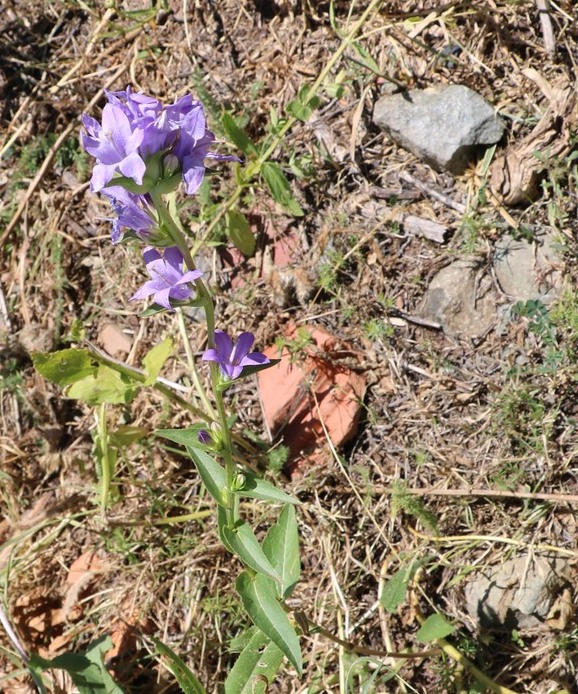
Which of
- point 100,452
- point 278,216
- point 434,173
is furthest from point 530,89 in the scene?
point 100,452

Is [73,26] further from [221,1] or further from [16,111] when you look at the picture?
[221,1]

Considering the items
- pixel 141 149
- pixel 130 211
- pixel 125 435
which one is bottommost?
pixel 125 435

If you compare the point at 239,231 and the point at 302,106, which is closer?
the point at 302,106

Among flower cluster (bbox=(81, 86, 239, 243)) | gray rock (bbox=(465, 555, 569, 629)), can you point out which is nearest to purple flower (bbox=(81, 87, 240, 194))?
flower cluster (bbox=(81, 86, 239, 243))

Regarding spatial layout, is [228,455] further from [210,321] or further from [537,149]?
[537,149]

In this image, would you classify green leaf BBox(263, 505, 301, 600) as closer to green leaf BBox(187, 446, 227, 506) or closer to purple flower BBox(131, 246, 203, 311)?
green leaf BBox(187, 446, 227, 506)

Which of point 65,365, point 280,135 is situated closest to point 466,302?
point 280,135

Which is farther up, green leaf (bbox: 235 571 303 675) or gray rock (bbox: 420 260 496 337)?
green leaf (bbox: 235 571 303 675)
